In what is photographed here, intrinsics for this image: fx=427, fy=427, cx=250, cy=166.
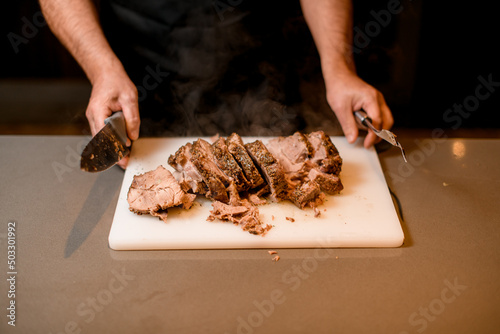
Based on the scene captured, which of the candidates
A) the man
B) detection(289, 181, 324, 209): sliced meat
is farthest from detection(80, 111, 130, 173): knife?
detection(289, 181, 324, 209): sliced meat

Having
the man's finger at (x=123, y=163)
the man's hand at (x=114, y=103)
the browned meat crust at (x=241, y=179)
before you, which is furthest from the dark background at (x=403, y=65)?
the browned meat crust at (x=241, y=179)

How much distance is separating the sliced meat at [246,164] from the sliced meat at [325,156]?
0.39m

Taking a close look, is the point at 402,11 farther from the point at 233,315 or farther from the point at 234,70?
the point at 233,315

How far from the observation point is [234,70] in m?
3.52

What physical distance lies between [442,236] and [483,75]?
2686mm

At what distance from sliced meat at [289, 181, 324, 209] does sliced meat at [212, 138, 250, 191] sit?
287 mm

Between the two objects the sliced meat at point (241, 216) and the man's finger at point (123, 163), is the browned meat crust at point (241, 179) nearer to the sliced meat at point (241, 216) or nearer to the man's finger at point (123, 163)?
the sliced meat at point (241, 216)

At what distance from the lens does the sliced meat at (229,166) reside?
2.50 metres

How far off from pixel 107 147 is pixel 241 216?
877 millimetres

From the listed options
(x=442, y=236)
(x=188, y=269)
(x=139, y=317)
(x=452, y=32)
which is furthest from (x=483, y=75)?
(x=139, y=317)

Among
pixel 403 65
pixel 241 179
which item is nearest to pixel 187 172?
pixel 241 179

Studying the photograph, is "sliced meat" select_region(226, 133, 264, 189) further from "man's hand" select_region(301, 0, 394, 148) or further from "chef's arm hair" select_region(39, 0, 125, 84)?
"chef's arm hair" select_region(39, 0, 125, 84)

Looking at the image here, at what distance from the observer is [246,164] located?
251cm

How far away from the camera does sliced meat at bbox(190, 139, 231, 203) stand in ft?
8.05
